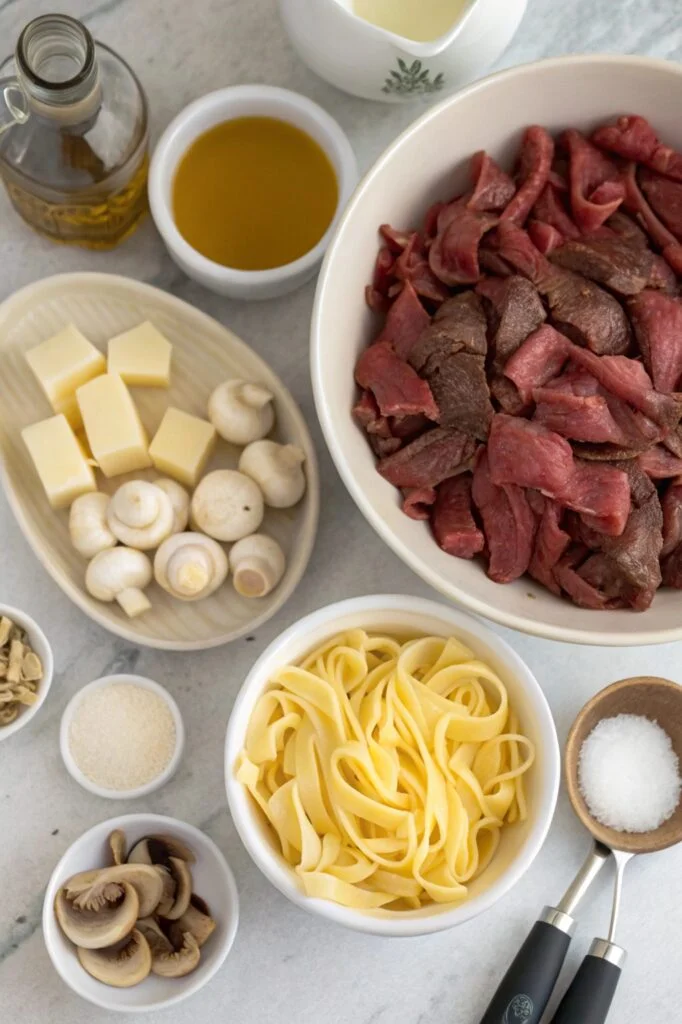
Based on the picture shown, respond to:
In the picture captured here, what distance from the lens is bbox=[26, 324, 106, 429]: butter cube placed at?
5.54 ft

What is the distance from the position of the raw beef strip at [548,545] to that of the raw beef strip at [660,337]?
0.21 metres

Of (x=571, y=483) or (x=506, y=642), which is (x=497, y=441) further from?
(x=506, y=642)

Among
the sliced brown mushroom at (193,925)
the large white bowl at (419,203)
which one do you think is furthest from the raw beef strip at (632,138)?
the sliced brown mushroom at (193,925)

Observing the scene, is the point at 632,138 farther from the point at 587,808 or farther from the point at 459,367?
the point at 587,808

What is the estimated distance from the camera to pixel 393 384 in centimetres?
148

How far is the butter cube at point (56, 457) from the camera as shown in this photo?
5.50 feet

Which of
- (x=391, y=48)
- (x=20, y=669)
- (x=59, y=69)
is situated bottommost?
(x=20, y=669)

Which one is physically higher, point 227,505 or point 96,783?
point 227,505

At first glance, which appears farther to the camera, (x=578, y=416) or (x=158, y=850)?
(x=158, y=850)

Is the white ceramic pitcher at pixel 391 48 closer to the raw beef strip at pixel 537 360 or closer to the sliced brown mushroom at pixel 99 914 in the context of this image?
the raw beef strip at pixel 537 360

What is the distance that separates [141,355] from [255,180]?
327 mm

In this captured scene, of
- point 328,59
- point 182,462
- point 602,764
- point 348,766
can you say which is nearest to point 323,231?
point 328,59

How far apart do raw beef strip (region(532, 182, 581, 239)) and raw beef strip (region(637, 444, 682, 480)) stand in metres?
0.31

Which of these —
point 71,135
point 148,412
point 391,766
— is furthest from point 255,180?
point 391,766
